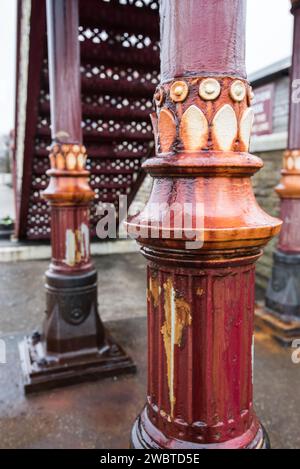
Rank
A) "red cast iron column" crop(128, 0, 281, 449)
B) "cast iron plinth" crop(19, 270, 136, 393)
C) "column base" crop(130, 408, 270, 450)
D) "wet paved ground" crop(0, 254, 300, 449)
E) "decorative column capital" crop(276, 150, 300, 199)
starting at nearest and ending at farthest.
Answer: "red cast iron column" crop(128, 0, 281, 449), "column base" crop(130, 408, 270, 450), "wet paved ground" crop(0, 254, 300, 449), "cast iron plinth" crop(19, 270, 136, 393), "decorative column capital" crop(276, 150, 300, 199)

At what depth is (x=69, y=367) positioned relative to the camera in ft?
10.7

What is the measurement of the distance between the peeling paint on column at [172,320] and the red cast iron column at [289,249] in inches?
126

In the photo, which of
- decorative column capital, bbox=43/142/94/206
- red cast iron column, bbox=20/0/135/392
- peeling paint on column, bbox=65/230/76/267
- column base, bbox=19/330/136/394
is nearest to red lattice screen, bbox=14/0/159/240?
red cast iron column, bbox=20/0/135/392

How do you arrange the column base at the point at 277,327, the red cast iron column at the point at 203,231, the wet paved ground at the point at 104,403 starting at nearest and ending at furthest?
1. the red cast iron column at the point at 203,231
2. the wet paved ground at the point at 104,403
3. the column base at the point at 277,327

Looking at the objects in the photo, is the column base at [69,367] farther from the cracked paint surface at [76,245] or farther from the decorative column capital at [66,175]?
the decorative column capital at [66,175]

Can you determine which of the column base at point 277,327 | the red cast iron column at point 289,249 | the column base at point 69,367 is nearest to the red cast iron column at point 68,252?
Answer: the column base at point 69,367

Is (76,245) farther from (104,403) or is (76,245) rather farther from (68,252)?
(104,403)

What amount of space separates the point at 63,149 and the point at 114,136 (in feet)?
9.34

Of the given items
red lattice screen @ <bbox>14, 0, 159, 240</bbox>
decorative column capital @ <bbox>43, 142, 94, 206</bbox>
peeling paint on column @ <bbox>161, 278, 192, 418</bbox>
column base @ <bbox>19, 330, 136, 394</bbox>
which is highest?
red lattice screen @ <bbox>14, 0, 159, 240</bbox>

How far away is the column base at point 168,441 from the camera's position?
105 cm

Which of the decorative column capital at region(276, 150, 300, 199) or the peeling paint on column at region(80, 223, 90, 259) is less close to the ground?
the decorative column capital at region(276, 150, 300, 199)

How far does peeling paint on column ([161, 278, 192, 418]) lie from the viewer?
3.32 feet

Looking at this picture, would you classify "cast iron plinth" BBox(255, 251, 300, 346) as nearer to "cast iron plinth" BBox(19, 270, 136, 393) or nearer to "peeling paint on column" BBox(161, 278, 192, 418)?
"cast iron plinth" BBox(19, 270, 136, 393)
